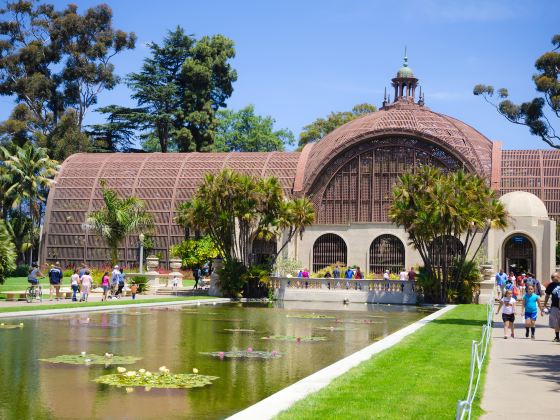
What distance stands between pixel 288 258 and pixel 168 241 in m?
9.82

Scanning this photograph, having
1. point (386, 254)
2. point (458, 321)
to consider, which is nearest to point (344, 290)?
point (386, 254)

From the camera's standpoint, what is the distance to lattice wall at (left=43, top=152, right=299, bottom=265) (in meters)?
58.0

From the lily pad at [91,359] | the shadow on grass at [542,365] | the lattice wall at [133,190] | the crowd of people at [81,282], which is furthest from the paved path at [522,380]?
the lattice wall at [133,190]

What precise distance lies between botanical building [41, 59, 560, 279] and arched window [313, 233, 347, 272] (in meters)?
0.07

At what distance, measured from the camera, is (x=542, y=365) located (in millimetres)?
15188

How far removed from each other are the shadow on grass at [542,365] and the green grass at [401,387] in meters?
1.07

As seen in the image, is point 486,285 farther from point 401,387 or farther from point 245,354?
point 401,387

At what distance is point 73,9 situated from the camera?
80125mm

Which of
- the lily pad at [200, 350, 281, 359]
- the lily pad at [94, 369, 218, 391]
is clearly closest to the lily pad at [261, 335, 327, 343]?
the lily pad at [200, 350, 281, 359]

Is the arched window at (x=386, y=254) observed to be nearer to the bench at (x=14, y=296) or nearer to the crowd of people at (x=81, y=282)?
the crowd of people at (x=81, y=282)

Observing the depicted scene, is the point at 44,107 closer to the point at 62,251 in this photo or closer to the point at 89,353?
the point at 62,251

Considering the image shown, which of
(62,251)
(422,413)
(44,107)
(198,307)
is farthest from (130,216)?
(422,413)

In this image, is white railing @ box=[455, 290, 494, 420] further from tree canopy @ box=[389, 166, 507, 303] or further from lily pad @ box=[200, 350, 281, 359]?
tree canopy @ box=[389, 166, 507, 303]

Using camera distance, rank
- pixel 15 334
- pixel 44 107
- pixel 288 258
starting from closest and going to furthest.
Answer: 1. pixel 15 334
2. pixel 288 258
3. pixel 44 107
